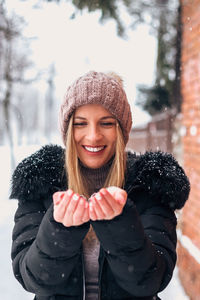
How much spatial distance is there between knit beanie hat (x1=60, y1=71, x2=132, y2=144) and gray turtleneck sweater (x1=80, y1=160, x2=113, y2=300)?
0.19 meters

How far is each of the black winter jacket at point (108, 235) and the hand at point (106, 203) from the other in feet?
0.20

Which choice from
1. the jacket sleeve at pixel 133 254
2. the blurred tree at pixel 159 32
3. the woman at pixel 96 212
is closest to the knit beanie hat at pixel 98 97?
the woman at pixel 96 212

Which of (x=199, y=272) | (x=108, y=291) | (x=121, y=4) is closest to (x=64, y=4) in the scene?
(x=121, y=4)

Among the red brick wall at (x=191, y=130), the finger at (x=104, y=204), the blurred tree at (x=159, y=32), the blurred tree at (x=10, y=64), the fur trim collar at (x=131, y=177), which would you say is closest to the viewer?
the finger at (x=104, y=204)

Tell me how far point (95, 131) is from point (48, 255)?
0.51 m

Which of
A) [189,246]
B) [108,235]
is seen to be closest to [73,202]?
[108,235]

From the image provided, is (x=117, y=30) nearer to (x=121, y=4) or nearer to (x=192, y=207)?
(x=121, y=4)

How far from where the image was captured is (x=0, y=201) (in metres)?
6.06

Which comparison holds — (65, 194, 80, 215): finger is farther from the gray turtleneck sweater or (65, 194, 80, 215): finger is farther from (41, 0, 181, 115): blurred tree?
(41, 0, 181, 115): blurred tree

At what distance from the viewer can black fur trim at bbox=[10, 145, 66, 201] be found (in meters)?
1.34

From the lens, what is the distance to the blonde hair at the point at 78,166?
4.46ft

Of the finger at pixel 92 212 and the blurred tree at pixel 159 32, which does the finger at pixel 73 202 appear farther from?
the blurred tree at pixel 159 32

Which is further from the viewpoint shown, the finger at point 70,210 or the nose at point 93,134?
the nose at point 93,134

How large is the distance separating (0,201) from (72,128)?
16.8ft
